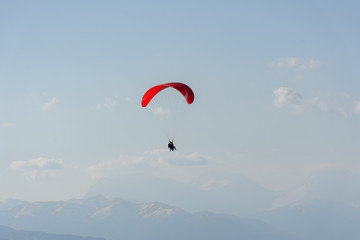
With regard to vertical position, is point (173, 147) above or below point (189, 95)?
below

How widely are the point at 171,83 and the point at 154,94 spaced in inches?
158

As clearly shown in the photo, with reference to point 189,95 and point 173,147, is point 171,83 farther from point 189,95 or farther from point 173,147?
point 173,147

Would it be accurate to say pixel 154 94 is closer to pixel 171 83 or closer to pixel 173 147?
pixel 171 83

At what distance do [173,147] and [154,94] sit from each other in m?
10.4

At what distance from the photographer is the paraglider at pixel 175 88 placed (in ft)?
244

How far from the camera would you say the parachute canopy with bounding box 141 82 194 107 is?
74.4 m

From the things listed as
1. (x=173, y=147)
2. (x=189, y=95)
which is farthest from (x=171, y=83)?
(x=173, y=147)

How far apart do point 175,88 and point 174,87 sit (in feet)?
0.81

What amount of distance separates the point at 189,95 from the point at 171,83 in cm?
370

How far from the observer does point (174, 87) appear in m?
73.7

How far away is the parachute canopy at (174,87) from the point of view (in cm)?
7444

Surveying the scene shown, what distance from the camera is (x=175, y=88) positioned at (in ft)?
242

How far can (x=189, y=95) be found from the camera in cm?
7581

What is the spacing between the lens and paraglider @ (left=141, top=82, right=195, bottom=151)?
74312mm
